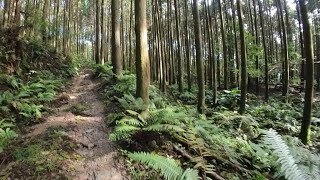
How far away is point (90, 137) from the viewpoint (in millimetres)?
6477

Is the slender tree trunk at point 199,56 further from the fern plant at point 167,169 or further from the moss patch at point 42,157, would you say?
the fern plant at point 167,169

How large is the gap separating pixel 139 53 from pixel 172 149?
3114 millimetres

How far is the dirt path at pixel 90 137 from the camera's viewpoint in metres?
5.04

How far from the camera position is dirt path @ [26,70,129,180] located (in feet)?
16.5

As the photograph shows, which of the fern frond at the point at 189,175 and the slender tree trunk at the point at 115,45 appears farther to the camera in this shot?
the slender tree trunk at the point at 115,45

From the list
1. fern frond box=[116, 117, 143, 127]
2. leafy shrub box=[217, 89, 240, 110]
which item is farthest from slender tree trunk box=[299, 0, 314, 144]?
leafy shrub box=[217, 89, 240, 110]

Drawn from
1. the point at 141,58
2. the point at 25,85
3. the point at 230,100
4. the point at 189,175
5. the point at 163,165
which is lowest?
the point at 189,175

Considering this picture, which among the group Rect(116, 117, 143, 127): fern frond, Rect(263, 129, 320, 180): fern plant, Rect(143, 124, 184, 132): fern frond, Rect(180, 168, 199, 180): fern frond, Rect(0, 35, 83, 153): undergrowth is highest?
Rect(0, 35, 83, 153): undergrowth

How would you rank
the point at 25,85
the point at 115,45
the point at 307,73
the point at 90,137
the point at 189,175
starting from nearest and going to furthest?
the point at 189,175 → the point at 90,137 → the point at 307,73 → the point at 25,85 → the point at 115,45

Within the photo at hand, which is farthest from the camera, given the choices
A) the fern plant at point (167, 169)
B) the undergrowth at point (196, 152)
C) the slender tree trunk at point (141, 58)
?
the slender tree trunk at point (141, 58)

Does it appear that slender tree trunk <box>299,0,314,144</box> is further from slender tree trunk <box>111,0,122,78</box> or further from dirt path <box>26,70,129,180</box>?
slender tree trunk <box>111,0,122,78</box>

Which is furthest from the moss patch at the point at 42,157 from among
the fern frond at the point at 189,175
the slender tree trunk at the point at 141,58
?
the slender tree trunk at the point at 141,58

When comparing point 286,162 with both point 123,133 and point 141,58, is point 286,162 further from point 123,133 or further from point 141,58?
point 141,58

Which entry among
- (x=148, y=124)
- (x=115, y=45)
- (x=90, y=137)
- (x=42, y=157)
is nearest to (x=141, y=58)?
(x=148, y=124)
